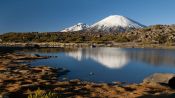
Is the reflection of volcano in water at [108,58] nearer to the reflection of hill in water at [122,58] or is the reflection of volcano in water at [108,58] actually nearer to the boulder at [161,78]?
the reflection of hill in water at [122,58]

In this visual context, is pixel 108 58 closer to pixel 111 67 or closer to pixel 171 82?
pixel 111 67

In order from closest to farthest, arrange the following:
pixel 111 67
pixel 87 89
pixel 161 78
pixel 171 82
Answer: pixel 87 89, pixel 171 82, pixel 161 78, pixel 111 67

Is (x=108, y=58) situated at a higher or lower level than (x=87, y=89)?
lower

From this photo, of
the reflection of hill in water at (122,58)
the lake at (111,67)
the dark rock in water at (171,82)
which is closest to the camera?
the dark rock in water at (171,82)

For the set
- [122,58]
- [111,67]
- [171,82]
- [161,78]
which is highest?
[161,78]

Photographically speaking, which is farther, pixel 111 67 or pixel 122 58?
pixel 122 58

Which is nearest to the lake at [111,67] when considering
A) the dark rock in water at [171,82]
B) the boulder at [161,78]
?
the boulder at [161,78]

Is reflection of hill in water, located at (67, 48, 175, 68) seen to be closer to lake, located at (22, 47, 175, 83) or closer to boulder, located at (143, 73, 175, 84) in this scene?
lake, located at (22, 47, 175, 83)

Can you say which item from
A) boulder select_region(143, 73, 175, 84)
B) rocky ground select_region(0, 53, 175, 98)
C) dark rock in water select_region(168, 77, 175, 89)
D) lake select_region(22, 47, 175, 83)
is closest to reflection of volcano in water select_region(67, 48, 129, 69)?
lake select_region(22, 47, 175, 83)

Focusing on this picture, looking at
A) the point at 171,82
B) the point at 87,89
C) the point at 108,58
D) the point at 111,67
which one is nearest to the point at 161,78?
the point at 171,82

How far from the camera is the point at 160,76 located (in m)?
43.5

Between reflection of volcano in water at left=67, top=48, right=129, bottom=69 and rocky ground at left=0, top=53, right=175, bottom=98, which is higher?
rocky ground at left=0, top=53, right=175, bottom=98

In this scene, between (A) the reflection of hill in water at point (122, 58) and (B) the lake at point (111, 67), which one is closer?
(B) the lake at point (111, 67)

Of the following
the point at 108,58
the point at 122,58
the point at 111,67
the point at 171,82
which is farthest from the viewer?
the point at 122,58
